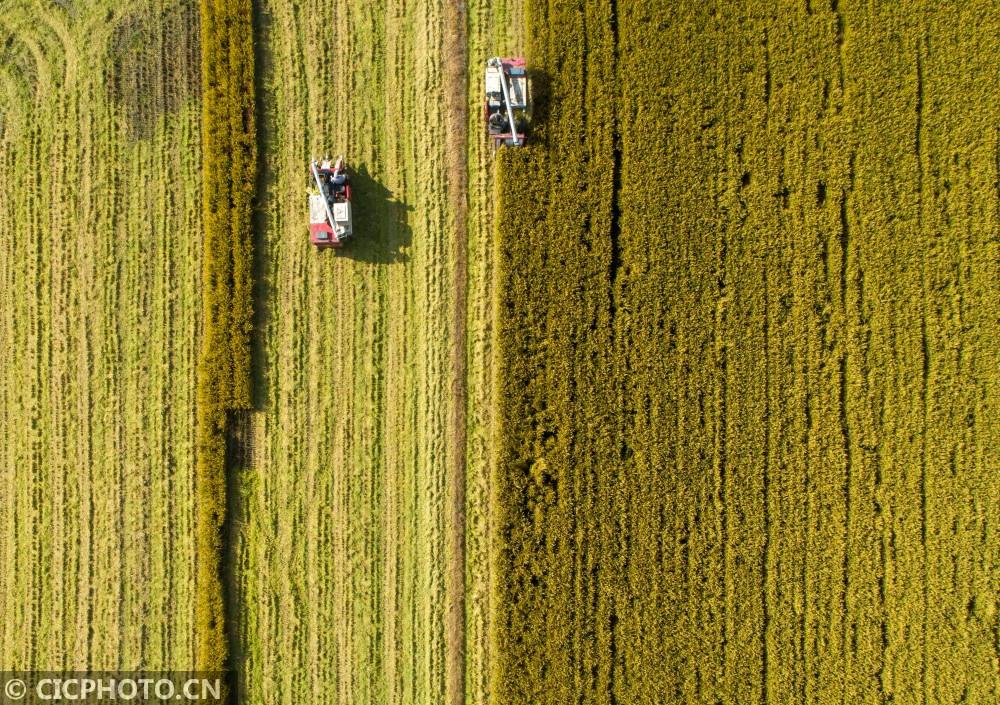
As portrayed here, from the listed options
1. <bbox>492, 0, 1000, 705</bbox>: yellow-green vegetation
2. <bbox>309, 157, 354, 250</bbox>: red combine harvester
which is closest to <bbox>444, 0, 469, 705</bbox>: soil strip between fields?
<bbox>492, 0, 1000, 705</bbox>: yellow-green vegetation

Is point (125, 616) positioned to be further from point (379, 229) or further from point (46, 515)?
point (379, 229)

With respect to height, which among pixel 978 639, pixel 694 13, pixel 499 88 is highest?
pixel 694 13

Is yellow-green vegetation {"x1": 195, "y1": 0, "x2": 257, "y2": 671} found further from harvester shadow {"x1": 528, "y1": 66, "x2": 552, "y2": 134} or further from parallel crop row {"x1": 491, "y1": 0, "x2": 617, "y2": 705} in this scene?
harvester shadow {"x1": 528, "y1": 66, "x2": 552, "y2": 134}

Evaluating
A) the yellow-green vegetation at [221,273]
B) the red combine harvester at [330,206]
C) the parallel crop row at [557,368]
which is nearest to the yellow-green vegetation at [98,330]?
the yellow-green vegetation at [221,273]

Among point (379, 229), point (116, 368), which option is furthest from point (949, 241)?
point (116, 368)

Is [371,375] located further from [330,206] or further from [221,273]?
[221,273]

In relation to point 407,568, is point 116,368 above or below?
above

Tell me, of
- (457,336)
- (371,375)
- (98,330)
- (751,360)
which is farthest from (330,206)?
(751,360)
